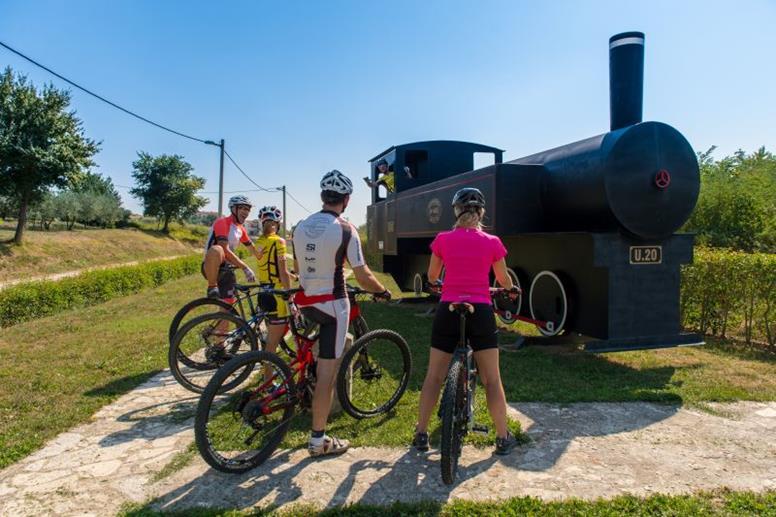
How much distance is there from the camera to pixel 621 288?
5.33 meters

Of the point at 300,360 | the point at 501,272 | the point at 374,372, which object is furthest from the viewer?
the point at 374,372

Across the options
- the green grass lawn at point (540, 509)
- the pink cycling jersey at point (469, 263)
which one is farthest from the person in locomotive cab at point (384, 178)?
the green grass lawn at point (540, 509)

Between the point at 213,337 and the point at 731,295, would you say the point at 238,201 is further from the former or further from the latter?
the point at 731,295

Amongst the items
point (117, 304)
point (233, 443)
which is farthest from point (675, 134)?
point (117, 304)

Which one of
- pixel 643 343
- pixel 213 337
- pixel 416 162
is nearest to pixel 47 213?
pixel 416 162

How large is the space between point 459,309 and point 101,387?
157 inches

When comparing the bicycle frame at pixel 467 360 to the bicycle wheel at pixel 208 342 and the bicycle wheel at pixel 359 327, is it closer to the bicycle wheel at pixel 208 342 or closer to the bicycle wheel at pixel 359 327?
the bicycle wheel at pixel 359 327

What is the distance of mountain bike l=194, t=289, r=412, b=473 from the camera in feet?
10.1

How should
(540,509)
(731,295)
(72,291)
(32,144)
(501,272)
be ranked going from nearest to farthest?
(540,509), (501,272), (731,295), (72,291), (32,144)

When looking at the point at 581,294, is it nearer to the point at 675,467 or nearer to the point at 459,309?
the point at 675,467

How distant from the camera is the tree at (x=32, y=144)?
834 inches

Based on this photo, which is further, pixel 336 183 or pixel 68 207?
pixel 68 207

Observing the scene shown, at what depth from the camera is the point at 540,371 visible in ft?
17.8

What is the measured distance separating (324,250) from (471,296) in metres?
0.99
